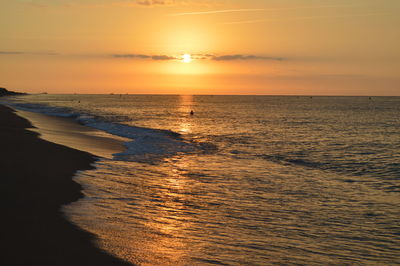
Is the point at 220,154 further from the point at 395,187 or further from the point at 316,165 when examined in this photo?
the point at 395,187

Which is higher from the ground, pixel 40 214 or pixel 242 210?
pixel 40 214

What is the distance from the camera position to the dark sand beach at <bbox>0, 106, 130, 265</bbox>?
26.2ft

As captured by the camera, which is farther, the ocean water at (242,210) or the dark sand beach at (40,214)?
the ocean water at (242,210)

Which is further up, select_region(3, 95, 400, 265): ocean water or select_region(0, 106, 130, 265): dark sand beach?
select_region(0, 106, 130, 265): dark sand beach

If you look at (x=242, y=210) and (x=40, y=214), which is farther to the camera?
(x=242, y=210)

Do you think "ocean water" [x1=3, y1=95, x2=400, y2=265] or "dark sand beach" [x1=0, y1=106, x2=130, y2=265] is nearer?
"dark sand beach" [x1=0, y1=106, x2=130, y2=265]

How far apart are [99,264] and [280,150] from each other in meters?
23.3

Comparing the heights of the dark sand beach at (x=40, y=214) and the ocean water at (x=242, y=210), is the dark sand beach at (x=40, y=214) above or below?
above

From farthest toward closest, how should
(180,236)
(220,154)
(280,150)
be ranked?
(280,150), (220,154), (180,236)

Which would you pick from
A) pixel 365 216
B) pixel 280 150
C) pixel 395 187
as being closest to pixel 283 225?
pixel 365 216

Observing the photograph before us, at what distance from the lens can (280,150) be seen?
1172 inches

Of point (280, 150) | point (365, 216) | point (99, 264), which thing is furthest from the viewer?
point (280, 150)

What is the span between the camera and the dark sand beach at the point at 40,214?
26.2 ft

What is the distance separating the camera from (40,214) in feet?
35.0
